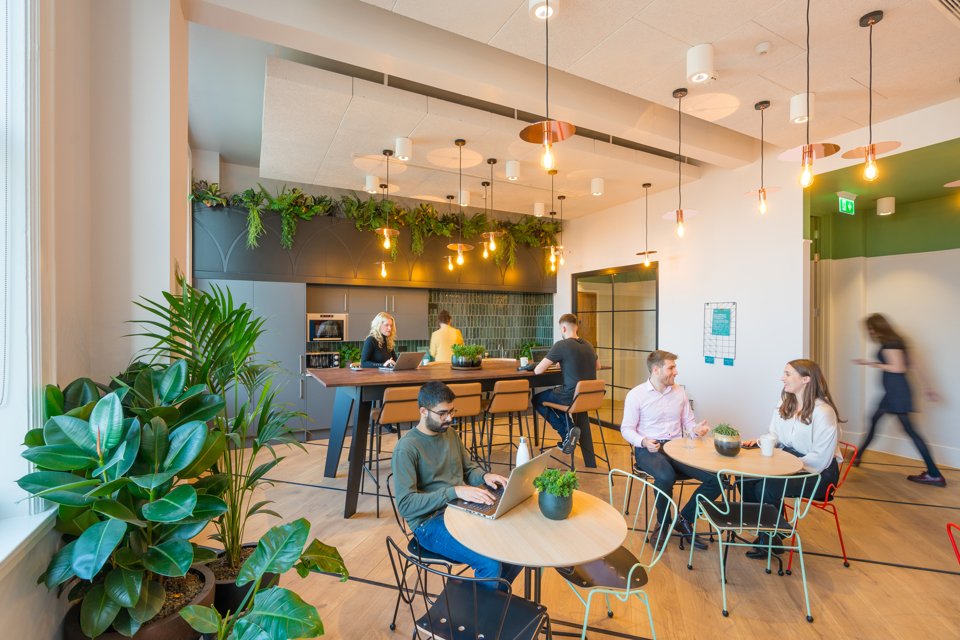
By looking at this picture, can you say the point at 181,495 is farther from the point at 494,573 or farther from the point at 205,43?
the point at 205,43

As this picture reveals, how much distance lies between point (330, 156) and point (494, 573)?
4140mm

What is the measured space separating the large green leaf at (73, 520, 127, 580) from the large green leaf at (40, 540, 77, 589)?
5 cm

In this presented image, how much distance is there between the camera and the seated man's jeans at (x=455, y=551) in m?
2.08

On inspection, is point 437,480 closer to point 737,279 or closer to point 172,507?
point 172,507

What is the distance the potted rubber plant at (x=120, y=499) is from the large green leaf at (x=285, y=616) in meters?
0.30

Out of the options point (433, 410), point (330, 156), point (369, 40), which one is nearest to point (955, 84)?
point (369, 40)

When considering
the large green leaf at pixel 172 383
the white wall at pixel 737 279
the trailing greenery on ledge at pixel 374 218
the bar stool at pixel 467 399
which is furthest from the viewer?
the trailing greenery on ledge at pixel 374 218

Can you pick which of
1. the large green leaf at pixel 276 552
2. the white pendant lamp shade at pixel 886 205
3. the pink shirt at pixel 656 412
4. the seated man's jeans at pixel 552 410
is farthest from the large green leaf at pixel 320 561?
the white pendant lamp shade at pixel 886 205

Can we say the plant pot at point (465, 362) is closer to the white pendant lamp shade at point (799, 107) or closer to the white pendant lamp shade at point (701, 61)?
the white pendant lamp shade at point (701, 61)

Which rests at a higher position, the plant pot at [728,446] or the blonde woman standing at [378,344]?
the blonde woman standing at [378,344]

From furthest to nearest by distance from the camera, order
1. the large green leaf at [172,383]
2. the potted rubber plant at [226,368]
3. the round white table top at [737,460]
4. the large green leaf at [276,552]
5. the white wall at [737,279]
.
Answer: the white wall at [737,279] → the round white table top at [737,460] → the potted rubber plant at [226,368] → the large green leaf at [172,383] → the large green leaf at [276,552]

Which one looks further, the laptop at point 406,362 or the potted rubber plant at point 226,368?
the laptop at point 406,362

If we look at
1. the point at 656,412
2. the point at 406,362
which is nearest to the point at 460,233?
the point at 406,362

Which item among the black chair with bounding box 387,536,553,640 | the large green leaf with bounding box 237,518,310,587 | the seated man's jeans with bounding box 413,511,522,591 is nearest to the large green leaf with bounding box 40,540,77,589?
the large green leaf with bounding box 237,518,310,587
